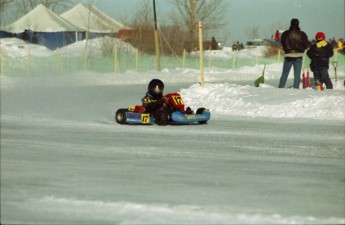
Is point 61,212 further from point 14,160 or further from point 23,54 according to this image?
point 23,54

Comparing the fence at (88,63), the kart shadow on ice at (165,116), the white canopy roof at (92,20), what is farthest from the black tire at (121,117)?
the white canopy roof at (92,20)

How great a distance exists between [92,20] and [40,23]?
524 centimetres

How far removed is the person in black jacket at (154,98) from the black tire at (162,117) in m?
0.15

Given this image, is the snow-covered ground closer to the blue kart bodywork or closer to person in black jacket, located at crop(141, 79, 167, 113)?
the blue kart bodywork

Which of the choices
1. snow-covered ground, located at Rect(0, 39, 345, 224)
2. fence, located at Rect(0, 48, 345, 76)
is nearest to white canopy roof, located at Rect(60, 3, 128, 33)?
fence, located at Rect(0, 48, 345, 76)

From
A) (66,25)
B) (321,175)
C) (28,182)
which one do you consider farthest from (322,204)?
(66,25)

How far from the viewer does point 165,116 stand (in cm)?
1300

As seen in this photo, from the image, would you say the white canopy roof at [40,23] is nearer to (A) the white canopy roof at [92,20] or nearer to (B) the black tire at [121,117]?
(A) the white canopy roof at [92,20]

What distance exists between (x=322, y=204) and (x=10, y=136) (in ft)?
18.5

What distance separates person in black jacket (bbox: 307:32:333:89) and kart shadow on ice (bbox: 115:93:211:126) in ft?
27.2

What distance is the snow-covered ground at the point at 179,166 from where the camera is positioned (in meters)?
5.92

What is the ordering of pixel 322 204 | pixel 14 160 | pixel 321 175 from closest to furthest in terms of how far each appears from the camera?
pixel 322 204 → pixel 321 175 → pixel 14 160

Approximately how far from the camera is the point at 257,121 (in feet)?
46.4

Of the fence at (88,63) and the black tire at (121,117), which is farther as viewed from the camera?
the fence at (88,63)
